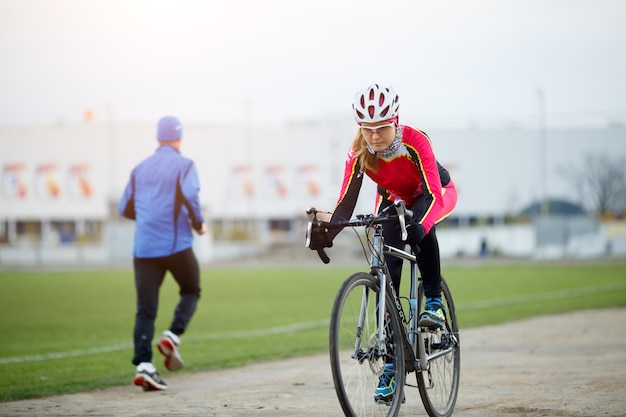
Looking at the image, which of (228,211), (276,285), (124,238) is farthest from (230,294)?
(228,211)

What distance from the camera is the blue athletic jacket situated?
9.04m

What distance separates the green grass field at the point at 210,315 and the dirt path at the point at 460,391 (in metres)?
0.70

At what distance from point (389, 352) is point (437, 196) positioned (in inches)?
42.5

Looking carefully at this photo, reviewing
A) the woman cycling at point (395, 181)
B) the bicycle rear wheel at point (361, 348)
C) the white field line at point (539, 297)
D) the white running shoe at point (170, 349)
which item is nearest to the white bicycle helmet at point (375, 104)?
the woman cycling at point (395, 181)

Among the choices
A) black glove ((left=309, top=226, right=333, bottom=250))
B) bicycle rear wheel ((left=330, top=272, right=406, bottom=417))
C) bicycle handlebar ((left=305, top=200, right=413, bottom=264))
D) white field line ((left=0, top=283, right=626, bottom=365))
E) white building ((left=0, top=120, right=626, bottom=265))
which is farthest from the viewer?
white building ((left=0, top=120, right=626, bottom=265))

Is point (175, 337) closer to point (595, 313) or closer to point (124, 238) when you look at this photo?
point (595, 313)

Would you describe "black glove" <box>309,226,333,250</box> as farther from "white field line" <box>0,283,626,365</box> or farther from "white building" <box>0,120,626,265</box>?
"white building" <box>0,120,626,265</box>

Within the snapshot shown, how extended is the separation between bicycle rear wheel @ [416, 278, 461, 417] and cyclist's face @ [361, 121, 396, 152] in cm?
112

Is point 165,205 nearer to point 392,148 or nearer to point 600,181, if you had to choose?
point 392,148

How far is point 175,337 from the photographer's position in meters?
9.11

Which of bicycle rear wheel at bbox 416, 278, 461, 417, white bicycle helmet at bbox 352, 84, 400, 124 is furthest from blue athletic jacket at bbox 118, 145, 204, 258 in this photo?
white bicycle helmet at bbox 352, 84, 400, 124

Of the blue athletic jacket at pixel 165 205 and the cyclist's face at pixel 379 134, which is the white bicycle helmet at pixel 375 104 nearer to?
the cyclist's face at pixel 379 134

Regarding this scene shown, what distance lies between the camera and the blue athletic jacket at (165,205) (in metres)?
9.04

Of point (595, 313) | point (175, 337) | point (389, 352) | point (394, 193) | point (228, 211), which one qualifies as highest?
point (394, 193)
